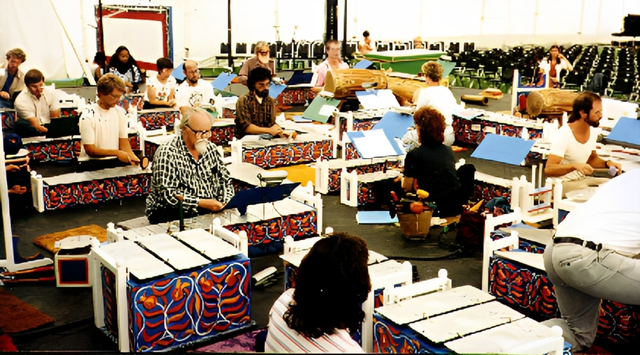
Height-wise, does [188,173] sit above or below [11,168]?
above

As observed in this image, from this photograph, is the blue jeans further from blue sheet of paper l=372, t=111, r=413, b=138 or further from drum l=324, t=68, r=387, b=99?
drum l=324, t=68, r=387, b=99

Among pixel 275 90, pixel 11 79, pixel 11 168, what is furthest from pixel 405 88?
pixel 11 168

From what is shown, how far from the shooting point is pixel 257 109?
25.6 feet

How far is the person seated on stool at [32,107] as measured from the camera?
8.17 metres

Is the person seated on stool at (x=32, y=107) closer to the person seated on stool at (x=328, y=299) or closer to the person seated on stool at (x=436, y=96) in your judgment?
the person seated on stool at (x=436, y=96)

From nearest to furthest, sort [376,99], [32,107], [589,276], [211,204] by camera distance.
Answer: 1. [589,276]
2. [211,204]
3. [32,107]
4. [376,99]

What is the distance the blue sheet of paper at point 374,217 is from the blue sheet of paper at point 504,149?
91cm

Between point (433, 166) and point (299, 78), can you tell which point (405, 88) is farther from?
point (433, 166)

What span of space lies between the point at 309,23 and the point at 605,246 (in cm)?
1903

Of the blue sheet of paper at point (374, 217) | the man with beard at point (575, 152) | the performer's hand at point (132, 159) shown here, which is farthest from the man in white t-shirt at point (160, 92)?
the man with beard at point (575, 152)

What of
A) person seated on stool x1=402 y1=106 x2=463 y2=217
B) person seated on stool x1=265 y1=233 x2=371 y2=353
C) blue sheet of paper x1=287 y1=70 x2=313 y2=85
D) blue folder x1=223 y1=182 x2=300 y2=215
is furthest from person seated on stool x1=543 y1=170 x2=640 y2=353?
blue sheet of paper x1=287 y1=70 x2=313 y2=85

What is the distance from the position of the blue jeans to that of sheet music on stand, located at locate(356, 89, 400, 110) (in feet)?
19.1

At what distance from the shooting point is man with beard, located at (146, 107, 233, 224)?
5.01m

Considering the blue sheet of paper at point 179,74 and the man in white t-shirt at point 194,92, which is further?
the blue sheet of paper at point 179,74
